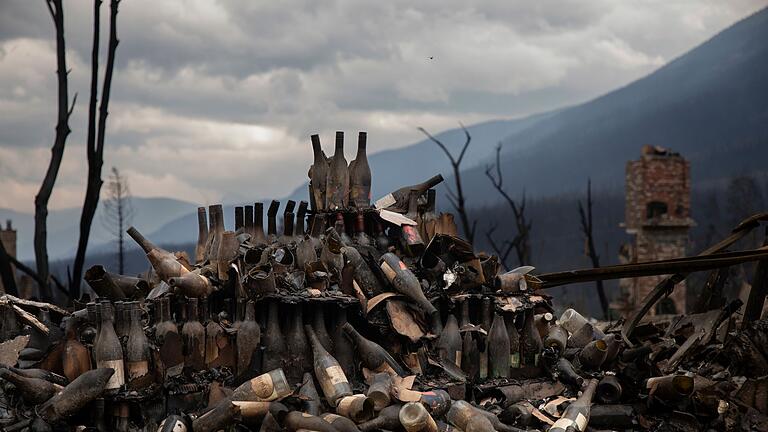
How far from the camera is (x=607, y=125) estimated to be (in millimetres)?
83938

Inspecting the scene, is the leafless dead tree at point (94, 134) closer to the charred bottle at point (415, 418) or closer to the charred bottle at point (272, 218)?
the charred bottle at point (272, 218)

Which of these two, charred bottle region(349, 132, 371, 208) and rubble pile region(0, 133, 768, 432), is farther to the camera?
charred bottle region(349, 132, 371, 208)

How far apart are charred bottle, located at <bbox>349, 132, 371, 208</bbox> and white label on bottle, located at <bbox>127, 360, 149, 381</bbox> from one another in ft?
7.09

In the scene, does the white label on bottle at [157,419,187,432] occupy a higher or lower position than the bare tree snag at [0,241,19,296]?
lower

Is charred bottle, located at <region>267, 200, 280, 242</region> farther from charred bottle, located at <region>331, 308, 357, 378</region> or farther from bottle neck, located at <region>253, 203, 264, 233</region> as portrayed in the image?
charred bottle, located at <region>331, 308, 357, 378</region>

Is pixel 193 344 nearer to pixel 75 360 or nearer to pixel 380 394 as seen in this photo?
pixel 75 360

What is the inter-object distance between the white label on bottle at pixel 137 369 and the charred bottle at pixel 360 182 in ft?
7.09

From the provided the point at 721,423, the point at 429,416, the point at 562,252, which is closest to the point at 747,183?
the point at 562,252

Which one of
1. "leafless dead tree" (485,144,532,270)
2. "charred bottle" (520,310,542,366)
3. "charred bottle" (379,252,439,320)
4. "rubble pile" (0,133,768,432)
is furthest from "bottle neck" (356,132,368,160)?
"leafless dead tree" (485,144,532,270)

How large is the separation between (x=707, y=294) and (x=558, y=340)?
229 cm

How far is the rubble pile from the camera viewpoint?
479 centimetres

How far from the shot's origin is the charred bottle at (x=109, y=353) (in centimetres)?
479

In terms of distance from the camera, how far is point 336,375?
196 inches

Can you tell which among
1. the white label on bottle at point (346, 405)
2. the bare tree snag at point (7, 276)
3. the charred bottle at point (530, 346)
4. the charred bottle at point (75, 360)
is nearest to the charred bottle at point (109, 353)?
the charred bottle at point (75, 360)
